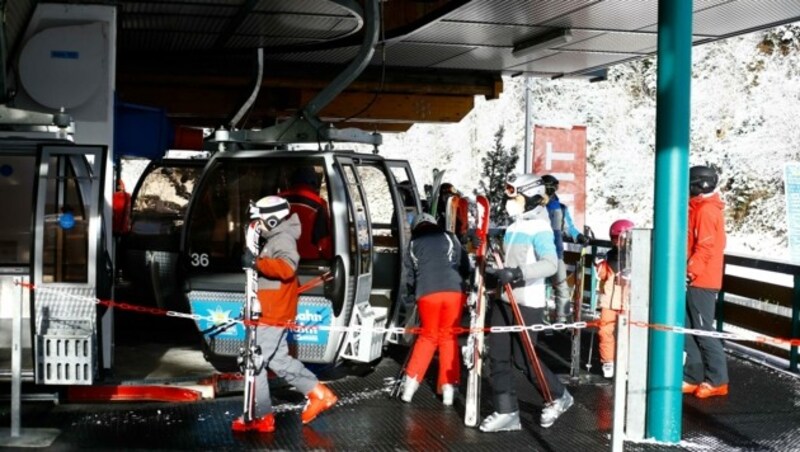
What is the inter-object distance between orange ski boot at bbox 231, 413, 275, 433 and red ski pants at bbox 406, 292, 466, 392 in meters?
1.39

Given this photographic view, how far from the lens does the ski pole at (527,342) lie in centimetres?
786

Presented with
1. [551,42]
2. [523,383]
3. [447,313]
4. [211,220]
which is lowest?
[523,383]

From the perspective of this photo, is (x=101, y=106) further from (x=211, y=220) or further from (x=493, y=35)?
(x=493, y=35)

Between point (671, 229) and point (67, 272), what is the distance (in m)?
4.52

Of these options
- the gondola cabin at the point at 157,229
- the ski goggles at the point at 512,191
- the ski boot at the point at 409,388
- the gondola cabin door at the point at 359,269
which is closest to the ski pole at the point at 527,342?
the ski goggles at the point at 512,191

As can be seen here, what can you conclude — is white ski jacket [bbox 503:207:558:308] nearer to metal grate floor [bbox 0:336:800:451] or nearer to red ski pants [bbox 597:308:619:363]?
metal grate floor [bbox 0:336:800:451]

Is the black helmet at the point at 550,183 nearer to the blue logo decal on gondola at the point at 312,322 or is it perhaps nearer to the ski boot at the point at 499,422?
the blue logo decal on gondola at the point at 312,322

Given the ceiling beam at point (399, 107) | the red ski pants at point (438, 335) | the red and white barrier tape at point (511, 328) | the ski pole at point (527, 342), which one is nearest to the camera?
the red and white barrier tape at point (511, 328)

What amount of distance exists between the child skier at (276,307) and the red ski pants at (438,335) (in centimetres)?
90

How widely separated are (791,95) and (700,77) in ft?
13.6

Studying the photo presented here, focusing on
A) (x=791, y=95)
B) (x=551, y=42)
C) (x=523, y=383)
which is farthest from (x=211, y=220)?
(x=791, y=95)

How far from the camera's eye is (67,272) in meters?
8.36

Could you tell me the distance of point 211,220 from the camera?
376 inches

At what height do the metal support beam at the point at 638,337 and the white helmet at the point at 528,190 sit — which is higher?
the white helmet at the point at 528,190
